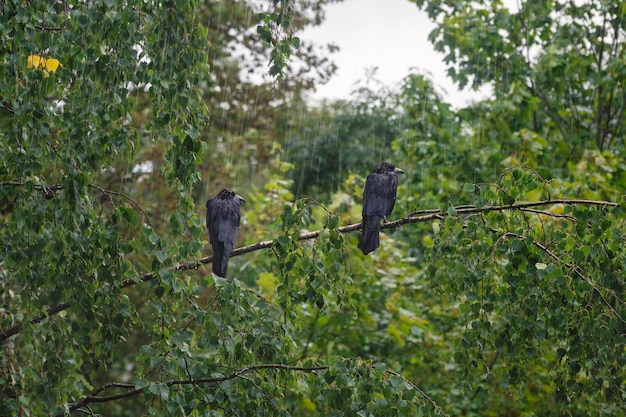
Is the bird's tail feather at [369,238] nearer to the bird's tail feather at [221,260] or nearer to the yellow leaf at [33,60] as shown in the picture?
the bird's tail feather at [221,260]

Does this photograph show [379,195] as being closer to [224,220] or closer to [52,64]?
[224,220]

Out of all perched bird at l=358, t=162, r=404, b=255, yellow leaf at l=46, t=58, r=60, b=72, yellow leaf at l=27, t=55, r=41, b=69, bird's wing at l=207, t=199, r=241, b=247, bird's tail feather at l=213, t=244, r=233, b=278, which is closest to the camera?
yellow leaf at l=46, t=58, r=60, b=72

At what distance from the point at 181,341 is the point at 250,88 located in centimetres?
964

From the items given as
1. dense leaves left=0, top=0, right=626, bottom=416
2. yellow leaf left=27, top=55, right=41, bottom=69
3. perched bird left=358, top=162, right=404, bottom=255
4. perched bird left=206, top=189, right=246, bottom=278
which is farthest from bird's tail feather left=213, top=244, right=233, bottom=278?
yellow leaf left=27, top=55, right=41, bottom=69

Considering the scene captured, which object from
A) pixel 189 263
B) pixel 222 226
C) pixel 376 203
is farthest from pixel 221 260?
pixel 376 203

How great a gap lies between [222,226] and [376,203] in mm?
864

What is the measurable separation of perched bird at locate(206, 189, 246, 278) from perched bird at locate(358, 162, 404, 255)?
66 centimetres

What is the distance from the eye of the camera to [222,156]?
11.8 meters

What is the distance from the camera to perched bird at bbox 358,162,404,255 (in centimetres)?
429

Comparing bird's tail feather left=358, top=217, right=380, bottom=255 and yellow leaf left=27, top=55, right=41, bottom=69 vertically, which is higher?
yellow leaf left=27, top=55, right=41, bottom=69

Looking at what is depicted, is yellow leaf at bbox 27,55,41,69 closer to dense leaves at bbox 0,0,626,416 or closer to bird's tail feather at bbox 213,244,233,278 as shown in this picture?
dense leaves at bbox 0,0,626,416

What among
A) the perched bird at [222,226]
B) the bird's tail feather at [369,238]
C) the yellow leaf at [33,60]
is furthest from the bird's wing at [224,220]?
the yellow leaf at [33,60]

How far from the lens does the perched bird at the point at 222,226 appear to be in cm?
409

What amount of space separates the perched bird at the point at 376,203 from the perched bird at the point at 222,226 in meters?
0.66
